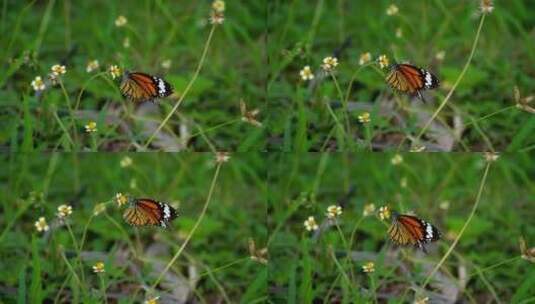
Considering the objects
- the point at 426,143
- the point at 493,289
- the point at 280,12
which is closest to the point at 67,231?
the point at 280,12

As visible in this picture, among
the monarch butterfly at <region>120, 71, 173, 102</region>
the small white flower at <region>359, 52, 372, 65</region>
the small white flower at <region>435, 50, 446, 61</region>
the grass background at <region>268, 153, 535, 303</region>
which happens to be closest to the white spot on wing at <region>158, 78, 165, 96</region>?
the monarch butterfly at <region>120, 71, 173, 102</region>

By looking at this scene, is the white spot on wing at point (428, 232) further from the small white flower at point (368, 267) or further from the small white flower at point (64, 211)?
the small white flower at point (64, 211)

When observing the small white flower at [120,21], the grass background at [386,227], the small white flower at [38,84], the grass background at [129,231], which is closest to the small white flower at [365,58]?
the grass background at [386,227]

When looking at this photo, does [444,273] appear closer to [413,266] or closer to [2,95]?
[413,266]

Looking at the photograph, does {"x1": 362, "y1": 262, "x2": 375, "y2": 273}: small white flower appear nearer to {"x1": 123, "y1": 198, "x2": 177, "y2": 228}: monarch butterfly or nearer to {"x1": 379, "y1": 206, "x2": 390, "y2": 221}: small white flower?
{"x1": 379, "y1": 206, "x2": 390, "y2": 221}: small white flower

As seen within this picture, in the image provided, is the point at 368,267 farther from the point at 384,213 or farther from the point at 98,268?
the point at 98,268

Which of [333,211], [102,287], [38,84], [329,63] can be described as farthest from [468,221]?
[38,84]

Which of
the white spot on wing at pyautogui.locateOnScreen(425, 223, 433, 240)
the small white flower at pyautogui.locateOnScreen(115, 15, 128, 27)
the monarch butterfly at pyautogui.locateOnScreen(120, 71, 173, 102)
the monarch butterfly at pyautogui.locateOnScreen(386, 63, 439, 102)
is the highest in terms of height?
the small white flower at pyautogui.locateOnScreen(115, 15, 128, 27)
